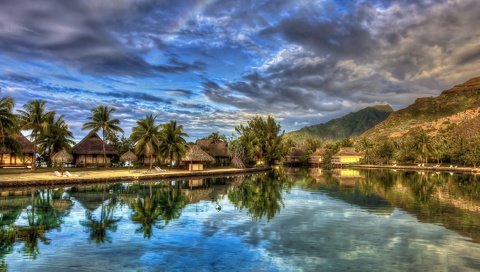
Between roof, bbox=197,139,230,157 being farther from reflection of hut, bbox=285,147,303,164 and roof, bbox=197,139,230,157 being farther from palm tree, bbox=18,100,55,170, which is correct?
reflection of hut, bbox=285,147,303,164

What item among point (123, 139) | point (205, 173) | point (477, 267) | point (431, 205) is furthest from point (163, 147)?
point (477, 267)

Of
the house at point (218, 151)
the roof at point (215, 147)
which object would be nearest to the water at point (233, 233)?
the roof at point (215, 147)

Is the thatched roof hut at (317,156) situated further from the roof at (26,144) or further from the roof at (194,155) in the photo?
the roof at (26,144)

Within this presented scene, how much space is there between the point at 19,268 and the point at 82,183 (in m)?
27.2

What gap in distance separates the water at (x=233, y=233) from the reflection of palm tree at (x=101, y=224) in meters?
0.05

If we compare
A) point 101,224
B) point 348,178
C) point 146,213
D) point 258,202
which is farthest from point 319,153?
point 101,224

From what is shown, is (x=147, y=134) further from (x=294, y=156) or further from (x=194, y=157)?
(x=294, y=156)

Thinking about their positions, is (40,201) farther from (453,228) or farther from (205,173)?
(205,173)

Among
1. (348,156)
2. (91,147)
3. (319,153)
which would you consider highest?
(91,147)

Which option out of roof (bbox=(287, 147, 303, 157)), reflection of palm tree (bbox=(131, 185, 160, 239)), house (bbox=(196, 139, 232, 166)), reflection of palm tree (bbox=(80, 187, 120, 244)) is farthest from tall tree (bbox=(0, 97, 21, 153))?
roof (bbox=(287, 147, 303, 157))

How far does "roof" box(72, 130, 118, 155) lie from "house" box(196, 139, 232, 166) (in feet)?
70.4

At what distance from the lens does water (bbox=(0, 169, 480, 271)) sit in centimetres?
1350

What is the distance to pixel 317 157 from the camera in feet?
376

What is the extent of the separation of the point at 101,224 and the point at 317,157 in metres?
99.3
